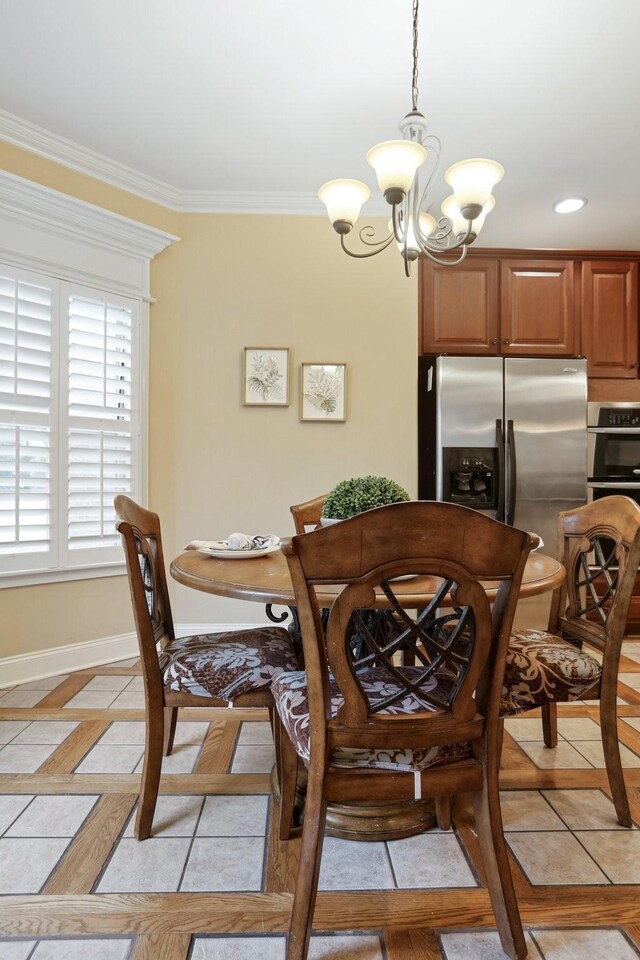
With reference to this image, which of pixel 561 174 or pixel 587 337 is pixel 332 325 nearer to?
pixel 561 174

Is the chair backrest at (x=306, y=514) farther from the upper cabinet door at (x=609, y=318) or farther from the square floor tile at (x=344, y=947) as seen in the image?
the upper cabinet door at (x=609, y=318)

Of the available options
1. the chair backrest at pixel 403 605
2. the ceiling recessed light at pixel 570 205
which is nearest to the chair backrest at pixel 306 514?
the chair backrest at pixel 403 605

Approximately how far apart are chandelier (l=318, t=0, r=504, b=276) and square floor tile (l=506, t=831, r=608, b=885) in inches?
70.1

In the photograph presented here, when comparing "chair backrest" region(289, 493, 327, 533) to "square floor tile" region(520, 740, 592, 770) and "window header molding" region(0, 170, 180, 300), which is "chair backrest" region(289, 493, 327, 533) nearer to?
"square floor tile" region(520, 740, 592, 770)

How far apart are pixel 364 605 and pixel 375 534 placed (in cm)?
14

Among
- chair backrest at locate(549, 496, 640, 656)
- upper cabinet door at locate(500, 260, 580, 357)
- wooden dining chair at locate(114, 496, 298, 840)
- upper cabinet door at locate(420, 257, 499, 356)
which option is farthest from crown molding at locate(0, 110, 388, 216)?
chair backrest at locate(549, 496, 640, 656)

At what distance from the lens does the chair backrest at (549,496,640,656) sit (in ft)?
5.20

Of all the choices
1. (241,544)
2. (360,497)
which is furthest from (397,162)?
(241,544)

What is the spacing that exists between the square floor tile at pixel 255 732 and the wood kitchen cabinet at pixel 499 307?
2457 millimetres

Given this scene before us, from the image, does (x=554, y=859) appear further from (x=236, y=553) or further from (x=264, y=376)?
(x=264, y=376)

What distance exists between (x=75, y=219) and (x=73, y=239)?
0.33 ft

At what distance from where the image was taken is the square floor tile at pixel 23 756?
1925mm

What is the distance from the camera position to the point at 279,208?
3.36m

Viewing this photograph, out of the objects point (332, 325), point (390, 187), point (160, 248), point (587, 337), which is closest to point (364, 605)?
point (390, 187)
